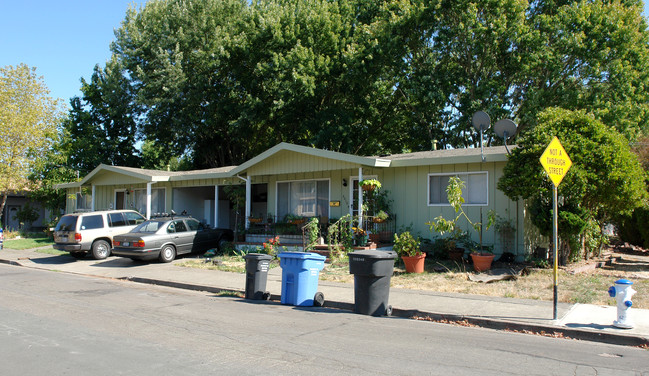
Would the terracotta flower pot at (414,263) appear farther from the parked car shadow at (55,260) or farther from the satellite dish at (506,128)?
the parked car shadow at (55,260)

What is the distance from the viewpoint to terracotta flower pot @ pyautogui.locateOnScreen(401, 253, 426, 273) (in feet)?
40.5

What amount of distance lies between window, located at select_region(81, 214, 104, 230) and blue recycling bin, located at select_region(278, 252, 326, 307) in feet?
35.2

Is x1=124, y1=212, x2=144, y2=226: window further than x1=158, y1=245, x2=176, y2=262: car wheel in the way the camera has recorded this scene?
Yes

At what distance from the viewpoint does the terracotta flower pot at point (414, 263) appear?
1234 cm

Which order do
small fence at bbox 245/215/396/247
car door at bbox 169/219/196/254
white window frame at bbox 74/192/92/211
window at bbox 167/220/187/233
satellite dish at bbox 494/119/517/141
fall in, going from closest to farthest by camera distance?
satellite dish at bbox 494/119/517/141
small fence at bbox 245/215/396/247
window at bbox 167/220/187/233
car door at bbox 169/219/196/254
white window frame at bbox 74/192/92/211

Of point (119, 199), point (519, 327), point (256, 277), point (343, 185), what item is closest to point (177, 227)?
point (343, 185)

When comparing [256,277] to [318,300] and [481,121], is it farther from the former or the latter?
[481,121]

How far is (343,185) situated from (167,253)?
20.7 feet

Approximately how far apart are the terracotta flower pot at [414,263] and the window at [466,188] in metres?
2.88

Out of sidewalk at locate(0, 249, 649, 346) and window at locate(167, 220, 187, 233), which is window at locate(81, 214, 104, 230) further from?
sidewalk at locate(0, 249, 649, 346)

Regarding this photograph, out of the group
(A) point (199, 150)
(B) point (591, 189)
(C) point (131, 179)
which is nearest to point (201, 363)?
(B) point (591, 189)

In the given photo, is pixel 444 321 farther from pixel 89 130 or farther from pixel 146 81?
pixel 89 130

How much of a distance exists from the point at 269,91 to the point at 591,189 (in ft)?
60.0

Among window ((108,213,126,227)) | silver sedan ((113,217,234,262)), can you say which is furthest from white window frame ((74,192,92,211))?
silver sedan ((113,217,234,262))
